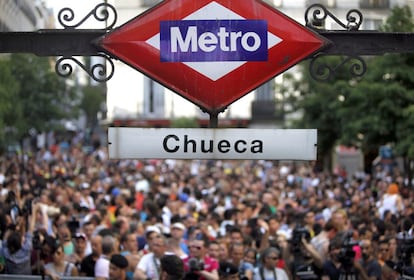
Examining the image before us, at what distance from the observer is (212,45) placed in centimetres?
586

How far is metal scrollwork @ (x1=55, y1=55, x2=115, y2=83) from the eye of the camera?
6023 mm

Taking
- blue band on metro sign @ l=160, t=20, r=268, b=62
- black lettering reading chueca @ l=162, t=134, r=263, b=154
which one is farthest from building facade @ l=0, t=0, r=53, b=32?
black lettering reading chueca @ l=162, t=134, r=263, b=154

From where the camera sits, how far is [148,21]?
19.4 feet

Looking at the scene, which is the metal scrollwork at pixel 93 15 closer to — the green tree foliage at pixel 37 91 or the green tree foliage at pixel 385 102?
the green tree foliage at pixel 385 102

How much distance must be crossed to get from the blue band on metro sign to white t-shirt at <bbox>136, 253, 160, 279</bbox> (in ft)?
14.1

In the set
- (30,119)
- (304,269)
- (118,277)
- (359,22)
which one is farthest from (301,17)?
(30,119)

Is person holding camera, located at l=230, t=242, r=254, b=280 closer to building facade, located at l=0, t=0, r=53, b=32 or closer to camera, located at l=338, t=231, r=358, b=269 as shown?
camera, located at l=338, t=231, r=358, b=269

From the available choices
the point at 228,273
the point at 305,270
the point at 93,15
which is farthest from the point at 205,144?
the point at 305,270

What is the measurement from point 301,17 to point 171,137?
134cm

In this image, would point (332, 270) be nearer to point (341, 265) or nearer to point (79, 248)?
point (341, 265)

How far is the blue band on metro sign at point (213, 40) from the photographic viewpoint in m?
5.84

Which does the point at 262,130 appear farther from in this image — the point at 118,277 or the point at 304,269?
the point at 304,269

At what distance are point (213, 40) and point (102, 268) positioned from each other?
14.8ft

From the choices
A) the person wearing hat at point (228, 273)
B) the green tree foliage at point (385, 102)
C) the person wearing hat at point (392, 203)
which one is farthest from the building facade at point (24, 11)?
the green tree foliage at point (385, 102)
